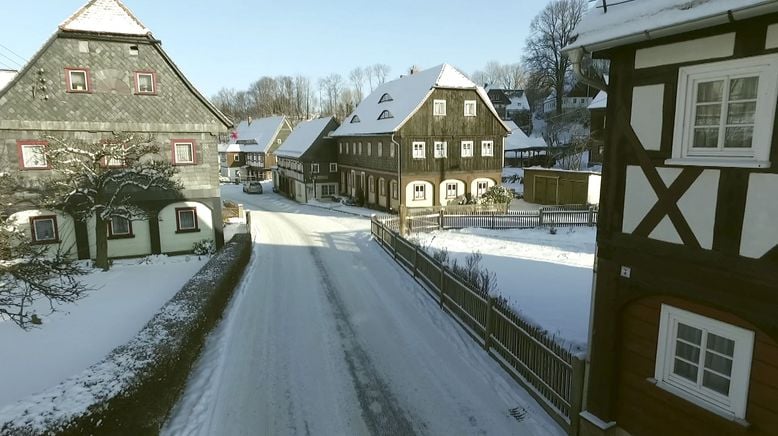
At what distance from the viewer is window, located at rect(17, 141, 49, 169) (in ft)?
60.3

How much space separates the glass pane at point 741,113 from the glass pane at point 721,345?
8.78 feet

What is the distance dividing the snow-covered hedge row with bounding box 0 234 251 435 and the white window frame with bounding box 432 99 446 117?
2466 centimetres

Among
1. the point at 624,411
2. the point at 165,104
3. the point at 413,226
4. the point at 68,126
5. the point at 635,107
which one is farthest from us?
the point at 413,226

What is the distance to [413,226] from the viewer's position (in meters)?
24.9

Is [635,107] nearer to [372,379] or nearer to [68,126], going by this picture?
[372,379]

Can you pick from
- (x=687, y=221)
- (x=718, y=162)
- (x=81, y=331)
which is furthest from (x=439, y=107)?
(x=718, y=162)

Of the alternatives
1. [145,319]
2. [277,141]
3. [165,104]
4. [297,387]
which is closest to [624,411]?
[297,387]

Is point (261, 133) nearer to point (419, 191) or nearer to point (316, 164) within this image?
point (316, 164)

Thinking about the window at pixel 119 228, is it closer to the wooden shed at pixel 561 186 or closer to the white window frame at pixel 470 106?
the white window frame at pixel 470 106

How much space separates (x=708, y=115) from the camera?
5.59 meters

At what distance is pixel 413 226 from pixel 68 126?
16717mm

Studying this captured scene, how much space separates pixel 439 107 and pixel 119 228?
2203 cm

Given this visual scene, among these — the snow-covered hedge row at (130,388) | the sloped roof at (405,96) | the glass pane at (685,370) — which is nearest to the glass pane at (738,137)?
the glass pane at (685,370)

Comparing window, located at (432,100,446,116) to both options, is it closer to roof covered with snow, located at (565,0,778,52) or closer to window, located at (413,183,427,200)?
window, located at (413,183,427,200)
